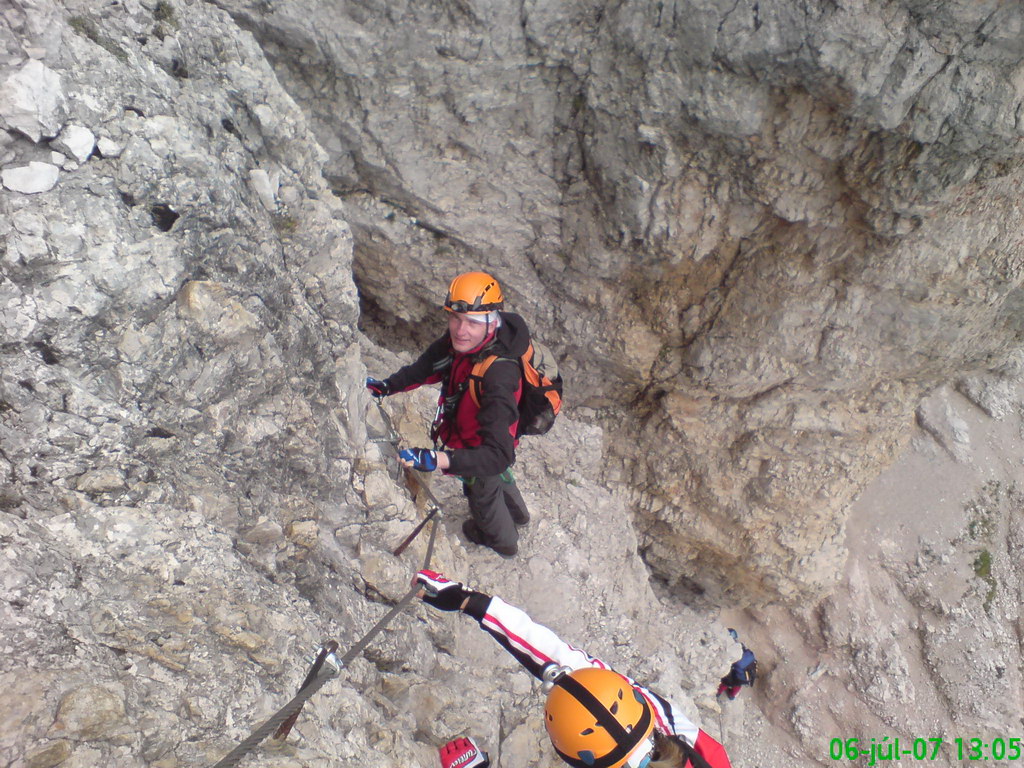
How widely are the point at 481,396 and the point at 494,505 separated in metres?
1.36

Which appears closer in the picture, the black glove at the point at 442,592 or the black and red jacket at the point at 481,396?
the black glove at the point at 442,592

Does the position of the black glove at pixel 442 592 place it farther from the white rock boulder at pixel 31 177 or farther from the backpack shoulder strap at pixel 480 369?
the white rock boulder at pixel 31 177

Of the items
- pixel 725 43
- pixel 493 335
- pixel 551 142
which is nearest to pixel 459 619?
pixel 493 335

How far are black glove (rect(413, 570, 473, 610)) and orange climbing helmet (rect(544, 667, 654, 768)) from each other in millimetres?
816

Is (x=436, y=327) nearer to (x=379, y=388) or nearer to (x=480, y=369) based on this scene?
(x=379, y=388)

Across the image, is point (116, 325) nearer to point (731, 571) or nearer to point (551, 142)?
point (551, 142)

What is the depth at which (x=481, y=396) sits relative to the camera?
4699mm

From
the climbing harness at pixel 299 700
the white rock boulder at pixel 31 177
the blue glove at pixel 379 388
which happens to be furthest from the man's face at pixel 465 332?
the white rock boulder at pixel 31 177

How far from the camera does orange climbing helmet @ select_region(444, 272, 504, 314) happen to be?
4.61 meters

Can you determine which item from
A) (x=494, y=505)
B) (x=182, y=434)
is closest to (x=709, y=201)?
(x=494, y=505)

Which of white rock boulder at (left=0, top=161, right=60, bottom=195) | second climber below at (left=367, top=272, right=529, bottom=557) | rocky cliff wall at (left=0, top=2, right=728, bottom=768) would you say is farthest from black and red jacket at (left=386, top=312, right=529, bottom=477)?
white rock boulder at (left=0, top=161, right=60, bottom=195)
